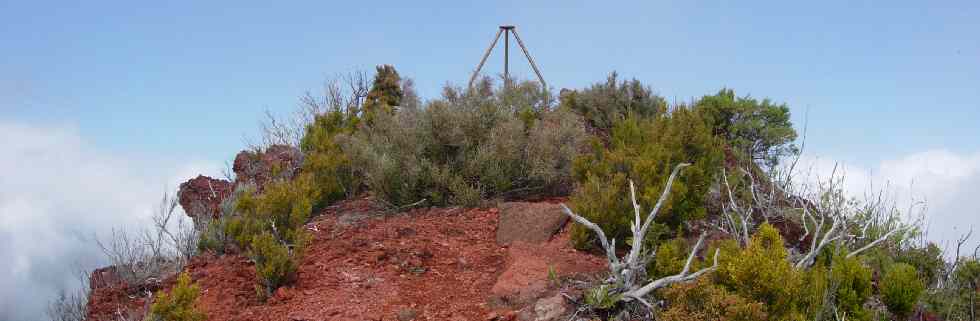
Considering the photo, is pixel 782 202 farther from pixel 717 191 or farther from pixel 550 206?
pixel 550 206

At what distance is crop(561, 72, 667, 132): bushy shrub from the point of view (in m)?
14.2

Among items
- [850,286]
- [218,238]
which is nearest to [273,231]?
[218,238]

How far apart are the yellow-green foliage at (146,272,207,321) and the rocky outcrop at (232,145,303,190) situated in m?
5.39

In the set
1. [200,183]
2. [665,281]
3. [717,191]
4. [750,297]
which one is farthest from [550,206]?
[200,183]

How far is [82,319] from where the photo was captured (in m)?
8.63

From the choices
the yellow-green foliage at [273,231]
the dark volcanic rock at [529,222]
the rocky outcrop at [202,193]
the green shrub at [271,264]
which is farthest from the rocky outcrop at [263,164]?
the dark volcanic rock at [529,222]

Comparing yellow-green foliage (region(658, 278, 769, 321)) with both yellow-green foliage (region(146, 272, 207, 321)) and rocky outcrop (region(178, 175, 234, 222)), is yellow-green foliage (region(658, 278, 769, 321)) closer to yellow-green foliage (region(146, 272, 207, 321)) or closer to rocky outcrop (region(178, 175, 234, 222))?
yellow-green foliage (region(146, 272, 207, 321))

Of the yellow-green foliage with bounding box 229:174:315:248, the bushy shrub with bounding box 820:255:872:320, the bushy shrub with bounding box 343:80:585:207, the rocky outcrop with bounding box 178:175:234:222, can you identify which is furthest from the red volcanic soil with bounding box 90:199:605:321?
the rocky outcrop with bounding box 178:175:234:222

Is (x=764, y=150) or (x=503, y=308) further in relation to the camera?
(x=764, y=150)

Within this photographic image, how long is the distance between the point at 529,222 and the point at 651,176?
4.36 feet

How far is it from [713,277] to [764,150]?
9.28 metres

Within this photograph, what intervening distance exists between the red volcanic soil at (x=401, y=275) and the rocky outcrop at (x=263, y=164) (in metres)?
3.33

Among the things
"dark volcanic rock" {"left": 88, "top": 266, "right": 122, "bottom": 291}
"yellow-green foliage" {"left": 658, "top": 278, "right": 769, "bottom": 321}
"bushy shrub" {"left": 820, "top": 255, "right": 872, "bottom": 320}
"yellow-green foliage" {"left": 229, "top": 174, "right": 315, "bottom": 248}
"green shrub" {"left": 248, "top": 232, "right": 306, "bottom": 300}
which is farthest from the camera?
"dark volcanic rock" {"left": 88, "top": 266, "right": 122, "bottom": 291}

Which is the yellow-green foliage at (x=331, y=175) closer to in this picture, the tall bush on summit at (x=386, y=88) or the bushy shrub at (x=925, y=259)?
the tall bush on summit at (x=386, y=88)
